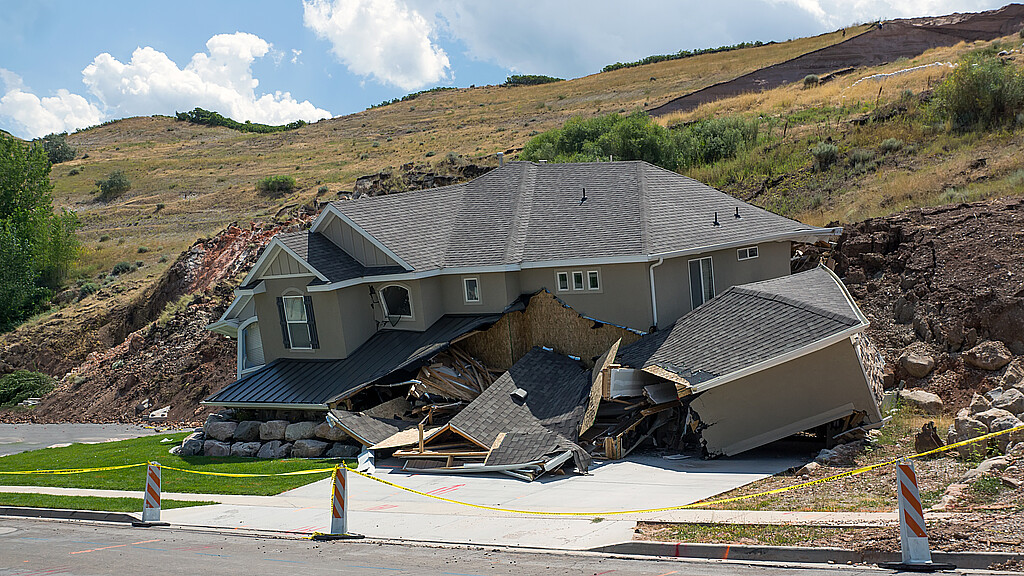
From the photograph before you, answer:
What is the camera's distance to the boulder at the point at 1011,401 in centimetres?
1362

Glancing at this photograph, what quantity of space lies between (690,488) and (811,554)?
481cm

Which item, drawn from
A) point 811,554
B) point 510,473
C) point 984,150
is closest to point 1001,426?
point 811,554

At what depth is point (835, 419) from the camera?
16484mm

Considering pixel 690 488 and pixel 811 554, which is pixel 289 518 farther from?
pixel 811 554

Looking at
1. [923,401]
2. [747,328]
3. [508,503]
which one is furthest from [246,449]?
[923,401]

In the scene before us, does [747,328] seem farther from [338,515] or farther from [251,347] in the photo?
[251,347]

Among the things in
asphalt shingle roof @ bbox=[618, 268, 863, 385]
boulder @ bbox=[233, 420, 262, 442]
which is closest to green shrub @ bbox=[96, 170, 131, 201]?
boulder @ bbox=[233, 420, 262, 442]

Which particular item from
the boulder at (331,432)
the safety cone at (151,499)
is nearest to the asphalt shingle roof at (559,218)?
the boulder at (331,432)

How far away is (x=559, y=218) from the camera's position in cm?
2362

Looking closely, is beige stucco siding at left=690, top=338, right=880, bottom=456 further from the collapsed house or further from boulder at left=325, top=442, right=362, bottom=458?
boulder at left=325, top=442, right=362, bottom=458

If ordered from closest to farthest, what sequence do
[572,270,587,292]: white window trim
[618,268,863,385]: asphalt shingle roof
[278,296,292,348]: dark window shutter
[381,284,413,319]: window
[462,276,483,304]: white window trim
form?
[618,268,863,385]: asphalt shingle roof < [572,270,587,292]: white window trim < [462,276,483,304]: white window trim < [381,284,413,319]: window < [278,296,292,348]: dark window shutter

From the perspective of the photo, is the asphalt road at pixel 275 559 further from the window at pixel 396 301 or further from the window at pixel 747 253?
the window at pixel 747 253

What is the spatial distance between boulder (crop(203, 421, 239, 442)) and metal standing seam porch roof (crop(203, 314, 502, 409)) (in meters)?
0.61

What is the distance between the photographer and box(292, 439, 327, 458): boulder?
64.3 feet
